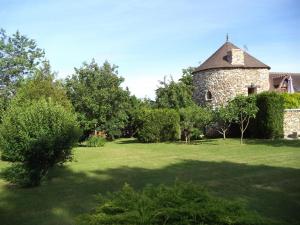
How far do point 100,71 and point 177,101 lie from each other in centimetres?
1000

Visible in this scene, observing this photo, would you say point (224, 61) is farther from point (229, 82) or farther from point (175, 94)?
point (175, 94)

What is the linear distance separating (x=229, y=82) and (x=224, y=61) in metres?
2.17

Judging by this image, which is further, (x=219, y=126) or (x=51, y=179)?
(x=219, y=126)

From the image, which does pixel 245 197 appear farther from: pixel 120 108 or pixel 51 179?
pixel 120 108

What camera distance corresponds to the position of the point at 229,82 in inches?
1400

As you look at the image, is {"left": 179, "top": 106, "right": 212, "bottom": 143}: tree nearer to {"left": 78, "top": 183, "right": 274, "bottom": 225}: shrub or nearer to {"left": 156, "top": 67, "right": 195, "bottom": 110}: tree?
{"left": 156, "top": 67, "right": 195, "bottom": 110}: tree

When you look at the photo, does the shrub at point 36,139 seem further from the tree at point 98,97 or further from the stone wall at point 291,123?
the stone wall at point 291,123

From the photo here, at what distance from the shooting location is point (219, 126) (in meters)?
35.5

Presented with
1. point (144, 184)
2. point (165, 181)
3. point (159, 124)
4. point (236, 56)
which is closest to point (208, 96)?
point (236, 56)

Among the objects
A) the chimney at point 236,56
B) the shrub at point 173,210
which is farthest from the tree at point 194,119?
the shrub at point 173,210

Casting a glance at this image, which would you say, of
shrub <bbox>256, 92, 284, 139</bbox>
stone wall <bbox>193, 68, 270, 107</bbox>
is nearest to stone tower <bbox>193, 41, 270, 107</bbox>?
stone wall <bbox>193, 68, 270, 107</bbox>

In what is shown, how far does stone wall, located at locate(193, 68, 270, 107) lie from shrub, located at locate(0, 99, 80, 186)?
935 inches

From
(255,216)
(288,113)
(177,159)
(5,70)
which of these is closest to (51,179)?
(177,159)

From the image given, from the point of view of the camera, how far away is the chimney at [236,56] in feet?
116
